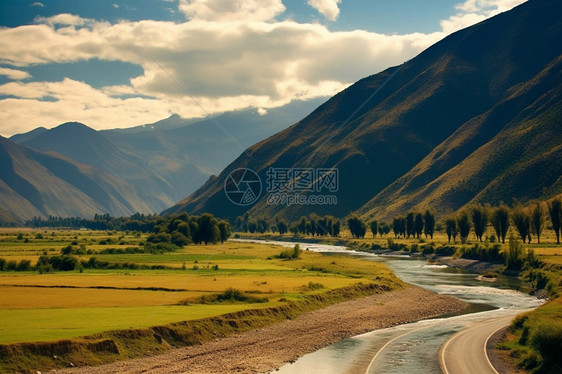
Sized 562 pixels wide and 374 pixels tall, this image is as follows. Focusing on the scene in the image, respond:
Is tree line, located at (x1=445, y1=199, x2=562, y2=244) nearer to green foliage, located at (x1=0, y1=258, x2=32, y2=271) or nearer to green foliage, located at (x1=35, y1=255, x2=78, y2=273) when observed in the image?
green foliage, located at (x1=35, y1=255, x2=78, y2=273)

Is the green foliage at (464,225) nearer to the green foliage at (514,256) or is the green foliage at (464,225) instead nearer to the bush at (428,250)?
the bush at (428,250)

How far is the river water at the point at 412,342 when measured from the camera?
45.7 metres

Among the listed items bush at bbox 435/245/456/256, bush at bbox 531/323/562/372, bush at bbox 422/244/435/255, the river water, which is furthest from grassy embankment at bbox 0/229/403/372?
bush at bbox 422/244/435/255

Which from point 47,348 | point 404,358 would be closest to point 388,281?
point 404,358

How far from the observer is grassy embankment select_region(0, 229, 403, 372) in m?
42.0

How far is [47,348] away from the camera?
132ft

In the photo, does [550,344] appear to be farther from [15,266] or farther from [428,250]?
[428,250]

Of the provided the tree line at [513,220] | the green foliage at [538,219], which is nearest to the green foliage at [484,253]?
the tree line at [513,220]

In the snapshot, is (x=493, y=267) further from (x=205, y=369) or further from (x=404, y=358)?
(x=205, y=369)

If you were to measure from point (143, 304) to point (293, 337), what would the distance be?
17.2 meters

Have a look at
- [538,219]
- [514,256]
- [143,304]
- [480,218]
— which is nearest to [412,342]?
[143,304]

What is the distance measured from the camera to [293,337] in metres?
56.3

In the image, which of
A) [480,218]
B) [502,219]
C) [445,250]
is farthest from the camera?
[480,218]

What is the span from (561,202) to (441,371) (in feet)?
407
